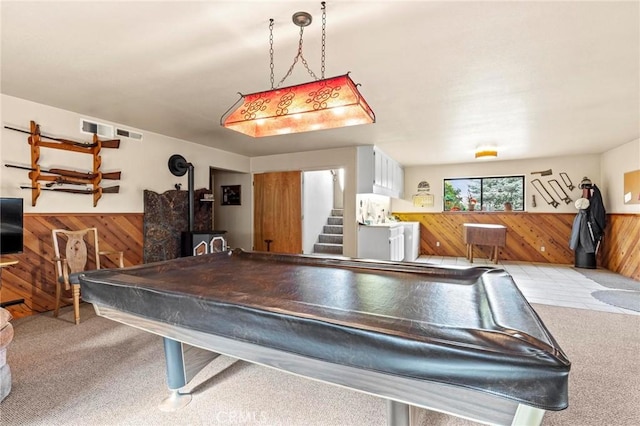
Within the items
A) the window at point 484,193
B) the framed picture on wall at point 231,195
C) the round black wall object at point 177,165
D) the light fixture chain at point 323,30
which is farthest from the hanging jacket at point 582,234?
the round black wall object at point 177,165

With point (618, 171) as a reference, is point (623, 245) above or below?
below

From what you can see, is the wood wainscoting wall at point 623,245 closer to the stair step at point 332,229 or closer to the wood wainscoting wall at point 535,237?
the wood wainscoting wall at point 535,237

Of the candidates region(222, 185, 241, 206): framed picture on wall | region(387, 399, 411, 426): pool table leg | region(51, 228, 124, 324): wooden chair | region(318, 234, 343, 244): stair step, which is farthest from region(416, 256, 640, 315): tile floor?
region(51, 228, 124, 324): wooden chair

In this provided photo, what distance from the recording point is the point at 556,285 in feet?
15.5

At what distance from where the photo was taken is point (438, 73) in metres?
2.62

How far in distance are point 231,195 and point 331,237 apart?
8.10 ft

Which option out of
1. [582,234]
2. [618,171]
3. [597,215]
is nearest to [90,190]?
[582,234]

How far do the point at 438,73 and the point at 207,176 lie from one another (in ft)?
14.1

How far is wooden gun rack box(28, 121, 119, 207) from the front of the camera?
3.32 metres

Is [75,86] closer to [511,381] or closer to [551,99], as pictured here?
[511,381]

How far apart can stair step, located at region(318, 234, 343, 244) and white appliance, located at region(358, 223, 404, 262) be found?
151cm

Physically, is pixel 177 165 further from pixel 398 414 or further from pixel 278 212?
pixel 398 414

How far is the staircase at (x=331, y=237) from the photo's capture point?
6547mm

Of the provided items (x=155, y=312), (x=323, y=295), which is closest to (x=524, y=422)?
(x=323, y=295)
